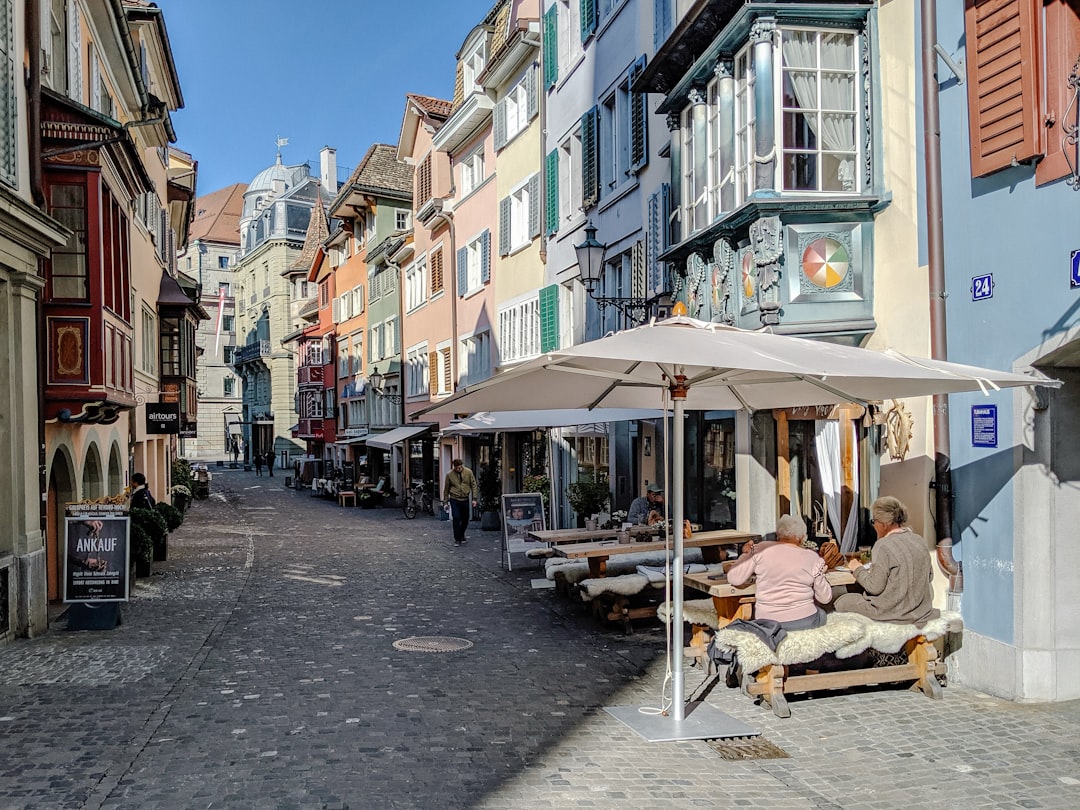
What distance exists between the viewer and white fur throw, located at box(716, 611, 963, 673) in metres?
7.38

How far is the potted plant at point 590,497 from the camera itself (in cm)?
1870

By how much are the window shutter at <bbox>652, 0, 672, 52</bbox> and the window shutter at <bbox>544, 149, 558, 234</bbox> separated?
598 centimetres

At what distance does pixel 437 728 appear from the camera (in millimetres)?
7184

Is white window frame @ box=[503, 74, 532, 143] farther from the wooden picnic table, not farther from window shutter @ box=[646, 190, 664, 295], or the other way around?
the wooden picnic table

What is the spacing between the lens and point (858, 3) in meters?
9.77

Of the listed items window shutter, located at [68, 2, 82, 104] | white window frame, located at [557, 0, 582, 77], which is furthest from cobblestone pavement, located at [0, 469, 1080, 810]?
white window frame, located at [557, 0, 582, 77]

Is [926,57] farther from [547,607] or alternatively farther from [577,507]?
[577,507]

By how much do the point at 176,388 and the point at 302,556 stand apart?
10.8 m

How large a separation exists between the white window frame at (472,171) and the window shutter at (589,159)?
9.12m

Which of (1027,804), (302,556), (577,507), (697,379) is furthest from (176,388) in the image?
(1027,804)

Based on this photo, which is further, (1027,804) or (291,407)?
(291,407)

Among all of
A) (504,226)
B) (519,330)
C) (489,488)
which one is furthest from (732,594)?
(489,488)

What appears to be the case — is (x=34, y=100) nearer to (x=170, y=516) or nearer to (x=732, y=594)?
(x=170, y=516)

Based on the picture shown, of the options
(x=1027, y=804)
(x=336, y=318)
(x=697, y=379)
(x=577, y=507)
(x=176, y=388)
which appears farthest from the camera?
(x=336, y=318)
